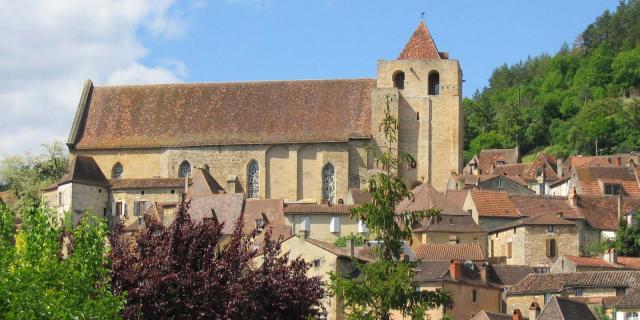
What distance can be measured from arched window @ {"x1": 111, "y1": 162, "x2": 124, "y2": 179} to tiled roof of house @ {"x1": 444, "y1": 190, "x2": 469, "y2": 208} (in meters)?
19.4

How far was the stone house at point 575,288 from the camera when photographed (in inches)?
2254

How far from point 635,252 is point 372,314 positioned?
39.5 m

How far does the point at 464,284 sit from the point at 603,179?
99.2 feet

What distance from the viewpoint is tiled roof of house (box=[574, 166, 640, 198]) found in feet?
274

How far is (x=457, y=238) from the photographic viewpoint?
6938 centimetres

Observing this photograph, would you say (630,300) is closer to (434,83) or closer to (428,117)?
(428,117)

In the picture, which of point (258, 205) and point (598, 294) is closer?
point (598, 294)

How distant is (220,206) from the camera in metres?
76.4

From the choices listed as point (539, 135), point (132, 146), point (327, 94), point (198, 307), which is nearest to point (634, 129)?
point (539, 135)

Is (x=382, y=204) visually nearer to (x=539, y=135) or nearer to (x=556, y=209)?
(x=556, y=209)

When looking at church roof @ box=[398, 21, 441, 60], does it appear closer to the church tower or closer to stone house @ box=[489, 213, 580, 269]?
the church tower

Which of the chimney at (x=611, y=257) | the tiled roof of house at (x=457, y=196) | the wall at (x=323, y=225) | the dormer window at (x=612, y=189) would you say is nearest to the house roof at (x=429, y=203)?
the tiled roof of house at (x=457, y=196)

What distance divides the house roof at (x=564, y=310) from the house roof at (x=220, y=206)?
24.0 metres

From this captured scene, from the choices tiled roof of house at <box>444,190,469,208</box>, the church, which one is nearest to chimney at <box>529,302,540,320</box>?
tiled roof of house at <box>444,190,469,208</box>
